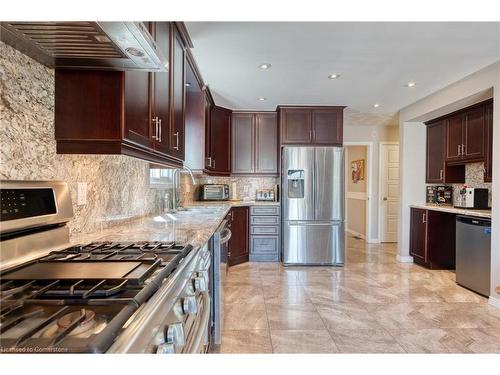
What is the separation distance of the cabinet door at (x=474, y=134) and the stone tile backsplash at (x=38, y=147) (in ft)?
13.0

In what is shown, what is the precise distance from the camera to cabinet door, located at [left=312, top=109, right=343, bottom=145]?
4.60 meters

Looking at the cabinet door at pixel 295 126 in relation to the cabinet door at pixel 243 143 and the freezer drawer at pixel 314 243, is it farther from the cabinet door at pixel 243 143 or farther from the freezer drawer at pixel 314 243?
the freezer drawer at pixel 314 243

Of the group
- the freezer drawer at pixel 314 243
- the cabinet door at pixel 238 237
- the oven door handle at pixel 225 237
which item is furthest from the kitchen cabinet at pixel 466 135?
the oven door handle at pixel 225 237

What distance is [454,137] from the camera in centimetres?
400

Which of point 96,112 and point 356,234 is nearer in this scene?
point 96,112

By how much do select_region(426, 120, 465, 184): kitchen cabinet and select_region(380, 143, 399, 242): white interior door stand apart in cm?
159

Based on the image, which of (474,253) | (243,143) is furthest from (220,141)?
(474,253)

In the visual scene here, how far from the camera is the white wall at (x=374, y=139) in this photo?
616cm

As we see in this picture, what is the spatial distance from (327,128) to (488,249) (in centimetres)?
250

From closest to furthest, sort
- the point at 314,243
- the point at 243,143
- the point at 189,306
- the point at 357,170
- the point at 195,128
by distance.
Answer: the point at 189,306 < the point at 195,128 < the point at 314,243 < the point at 243,143 < the point at 357,170

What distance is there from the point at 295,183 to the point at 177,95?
2.56m

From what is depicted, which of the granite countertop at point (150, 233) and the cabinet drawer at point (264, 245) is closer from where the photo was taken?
the granite countertop at point (150, 233)

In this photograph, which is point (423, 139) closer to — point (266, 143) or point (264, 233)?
point (266, 143)
